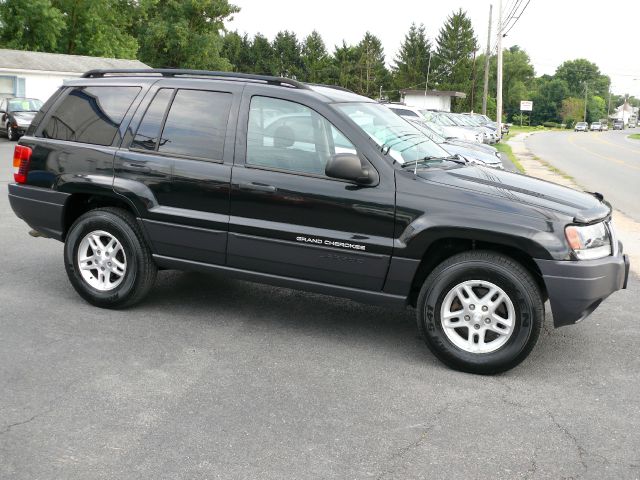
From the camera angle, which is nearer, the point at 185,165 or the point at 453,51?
the point at 185,165

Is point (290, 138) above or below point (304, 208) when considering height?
above

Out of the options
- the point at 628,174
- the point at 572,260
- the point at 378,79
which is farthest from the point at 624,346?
the point at 378,79

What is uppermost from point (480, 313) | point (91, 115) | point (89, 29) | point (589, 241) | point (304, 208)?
point (89, 29)

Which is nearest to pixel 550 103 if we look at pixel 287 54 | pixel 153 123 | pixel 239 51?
pixel 287 54

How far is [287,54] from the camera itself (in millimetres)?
113312

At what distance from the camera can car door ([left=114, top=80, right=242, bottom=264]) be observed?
16.8ft

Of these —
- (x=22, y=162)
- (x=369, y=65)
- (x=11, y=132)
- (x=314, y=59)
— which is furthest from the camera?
(x=314, y=59)

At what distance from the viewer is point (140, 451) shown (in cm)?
338

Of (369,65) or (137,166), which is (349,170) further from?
(369,65)

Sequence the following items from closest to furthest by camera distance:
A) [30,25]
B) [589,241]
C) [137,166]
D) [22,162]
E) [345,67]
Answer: [589,241] → [137,166] → [22,162] → [30,25] → [345,67]

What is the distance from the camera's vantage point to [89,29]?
5428 centimetres

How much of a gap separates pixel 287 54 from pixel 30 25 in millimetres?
66556

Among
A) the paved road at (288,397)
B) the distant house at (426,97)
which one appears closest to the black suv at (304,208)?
the paved road at (288,397)

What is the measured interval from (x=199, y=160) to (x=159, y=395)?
1.87m
